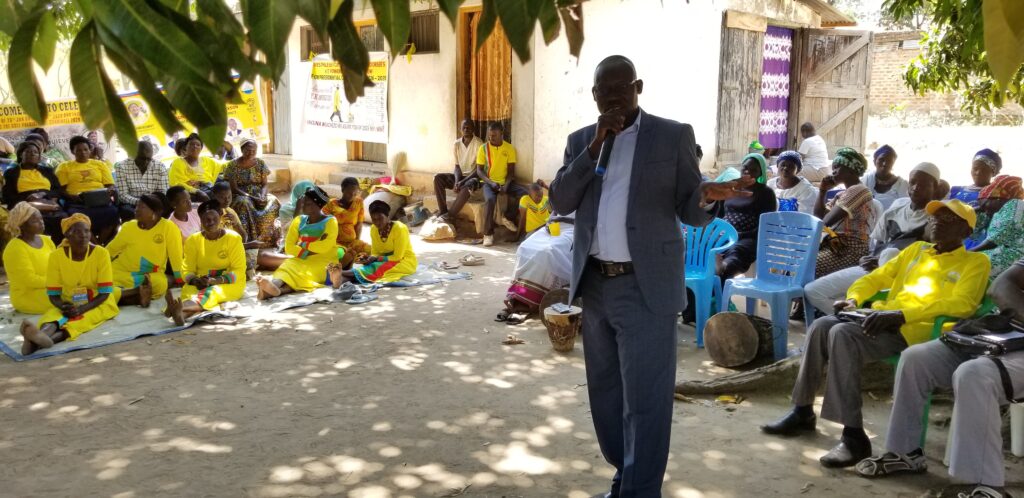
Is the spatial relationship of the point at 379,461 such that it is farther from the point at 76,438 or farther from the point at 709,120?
the point at 709,120

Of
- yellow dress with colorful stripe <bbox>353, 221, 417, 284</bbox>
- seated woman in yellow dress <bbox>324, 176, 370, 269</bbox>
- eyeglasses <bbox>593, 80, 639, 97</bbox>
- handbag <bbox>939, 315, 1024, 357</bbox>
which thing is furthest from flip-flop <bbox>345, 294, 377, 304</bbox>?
handbag <bbox>939, 315, 1024, 357</bbox>

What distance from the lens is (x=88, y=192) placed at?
895cm

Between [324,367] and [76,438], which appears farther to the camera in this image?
[324,367]

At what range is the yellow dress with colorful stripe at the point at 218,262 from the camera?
7.30m

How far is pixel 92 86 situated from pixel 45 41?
0.50 feet

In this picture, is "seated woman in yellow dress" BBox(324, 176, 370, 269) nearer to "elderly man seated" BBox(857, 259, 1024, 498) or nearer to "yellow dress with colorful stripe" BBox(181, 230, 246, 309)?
"yellow dress with colorful stripe" BBox(181, 230, 246, 309)

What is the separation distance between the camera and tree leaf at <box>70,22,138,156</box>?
1175 mm

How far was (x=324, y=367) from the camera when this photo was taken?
5.61 meters

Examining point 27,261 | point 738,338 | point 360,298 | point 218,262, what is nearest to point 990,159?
point 738,338

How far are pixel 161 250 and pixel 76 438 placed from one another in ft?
10.5

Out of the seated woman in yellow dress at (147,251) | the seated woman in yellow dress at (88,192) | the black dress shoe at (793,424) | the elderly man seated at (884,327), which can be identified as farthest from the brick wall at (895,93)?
the black dress shoe at (793,424)

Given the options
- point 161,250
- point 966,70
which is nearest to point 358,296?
point 161,250

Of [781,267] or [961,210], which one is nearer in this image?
[961,210]

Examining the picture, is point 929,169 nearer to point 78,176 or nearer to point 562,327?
point 562,327
